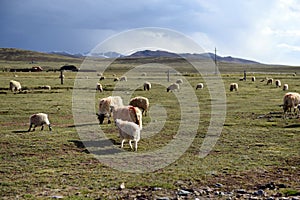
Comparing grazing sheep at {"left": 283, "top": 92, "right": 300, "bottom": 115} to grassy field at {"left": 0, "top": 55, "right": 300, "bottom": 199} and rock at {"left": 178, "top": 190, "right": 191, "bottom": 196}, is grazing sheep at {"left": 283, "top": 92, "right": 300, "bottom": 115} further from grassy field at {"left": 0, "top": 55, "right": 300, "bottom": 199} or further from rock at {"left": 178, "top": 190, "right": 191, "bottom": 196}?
rock at {"left": 178, "top": 190, "right": 191, "bottom": 196}

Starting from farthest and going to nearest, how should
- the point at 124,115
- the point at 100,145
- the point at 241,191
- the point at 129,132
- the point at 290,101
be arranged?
the point at 290,101, the point at 124,115, the point at 100,145, the point at 129,132, the point at 241,191

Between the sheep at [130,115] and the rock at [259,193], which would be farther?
the sheep at [130,115]

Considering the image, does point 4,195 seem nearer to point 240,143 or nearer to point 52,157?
point 52,157

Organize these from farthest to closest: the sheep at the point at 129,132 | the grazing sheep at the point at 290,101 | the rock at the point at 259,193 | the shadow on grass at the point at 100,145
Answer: the grazing sheep at the point at 290,101 < the sheep at the point at 129,132 < the shadow on grass at the point at 100,145 < the rock at the point at 259,193

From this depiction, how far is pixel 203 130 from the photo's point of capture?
18453 millimetres

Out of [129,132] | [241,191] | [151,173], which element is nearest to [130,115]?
[129,132]

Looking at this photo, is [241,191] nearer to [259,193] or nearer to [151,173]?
[259,193]

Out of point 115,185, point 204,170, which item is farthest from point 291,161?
point 115,185

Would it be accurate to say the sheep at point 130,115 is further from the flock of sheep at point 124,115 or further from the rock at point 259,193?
the rock at point 259,193

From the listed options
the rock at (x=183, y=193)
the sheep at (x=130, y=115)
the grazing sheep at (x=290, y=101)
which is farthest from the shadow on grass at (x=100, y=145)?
the grazing sheep at (x=290, y=101)

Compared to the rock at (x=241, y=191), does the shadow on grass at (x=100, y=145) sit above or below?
above

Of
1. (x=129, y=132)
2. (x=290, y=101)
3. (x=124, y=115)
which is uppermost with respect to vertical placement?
(x=290, y=101)

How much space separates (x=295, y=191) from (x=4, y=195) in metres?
7.10

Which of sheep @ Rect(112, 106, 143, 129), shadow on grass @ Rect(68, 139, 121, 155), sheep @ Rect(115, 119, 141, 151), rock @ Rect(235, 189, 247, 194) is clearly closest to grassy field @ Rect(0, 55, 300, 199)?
shadow on grass @ Rect(68, 139, 121, 155)
